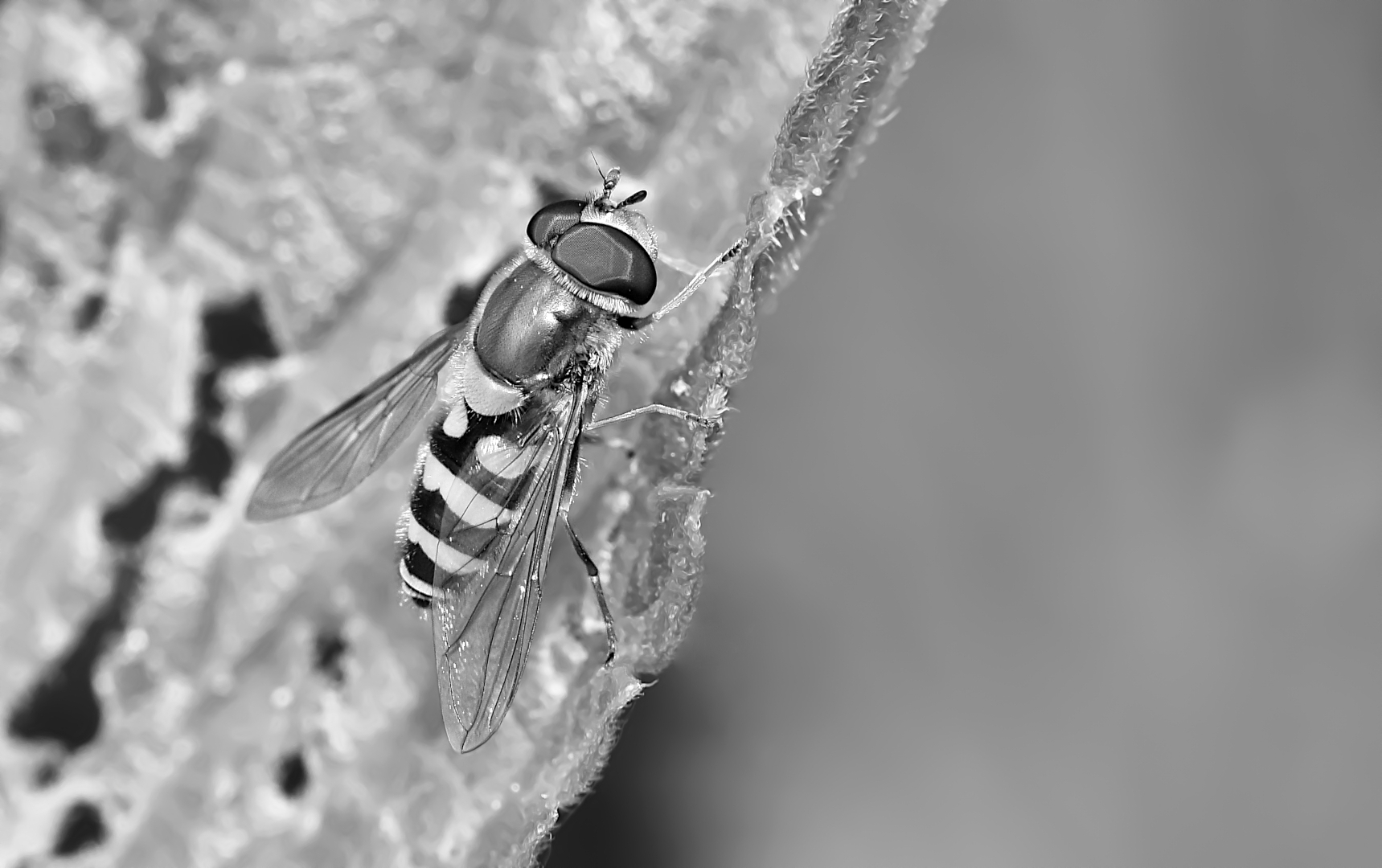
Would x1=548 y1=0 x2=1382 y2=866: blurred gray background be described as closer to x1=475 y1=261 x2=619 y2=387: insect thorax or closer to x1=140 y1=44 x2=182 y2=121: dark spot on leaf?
x1=475 y1=261 x2=619 y2=387: insect thorax

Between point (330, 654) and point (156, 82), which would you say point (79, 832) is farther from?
point (156, 82)

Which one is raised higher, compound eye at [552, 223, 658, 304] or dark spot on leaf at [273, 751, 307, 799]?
compound eye at [552, 223, 658, 304]

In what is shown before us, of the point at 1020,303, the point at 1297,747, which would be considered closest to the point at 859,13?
the point at 1020,303

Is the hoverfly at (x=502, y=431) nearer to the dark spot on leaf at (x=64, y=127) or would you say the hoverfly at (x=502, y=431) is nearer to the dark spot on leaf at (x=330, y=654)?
the dark spot on leaf at (x=330, y=654)

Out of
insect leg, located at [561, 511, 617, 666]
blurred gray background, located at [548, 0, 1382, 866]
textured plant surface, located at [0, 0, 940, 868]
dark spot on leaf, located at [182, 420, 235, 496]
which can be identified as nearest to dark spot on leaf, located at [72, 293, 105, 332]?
textured plant surface, located at [0, 0, 940, 868]

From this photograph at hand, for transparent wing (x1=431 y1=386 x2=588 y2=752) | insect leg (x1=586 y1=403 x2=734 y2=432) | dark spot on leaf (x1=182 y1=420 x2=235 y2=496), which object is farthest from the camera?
dark spot on leaf (x1=182 y1=420 x2=235 y2=496)

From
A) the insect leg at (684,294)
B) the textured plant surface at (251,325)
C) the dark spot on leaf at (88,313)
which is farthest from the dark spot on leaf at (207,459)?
the insect leg at (684,294)

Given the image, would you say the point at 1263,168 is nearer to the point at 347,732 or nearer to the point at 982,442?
the point at 982,442
